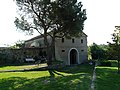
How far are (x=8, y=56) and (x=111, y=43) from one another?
22.7 meters

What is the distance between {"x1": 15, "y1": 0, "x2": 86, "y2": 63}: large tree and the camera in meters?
36.7

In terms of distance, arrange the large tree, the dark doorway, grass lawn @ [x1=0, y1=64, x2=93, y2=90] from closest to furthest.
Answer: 1. grass lawn @ [x1=0, y1=64, x2=93, y2=90]
2. the large tree
3. the dark doorway

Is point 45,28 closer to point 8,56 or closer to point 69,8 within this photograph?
point 69,8

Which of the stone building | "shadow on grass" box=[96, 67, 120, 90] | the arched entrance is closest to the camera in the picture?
"shadow on grass" box=[96, 67, 120, 90]

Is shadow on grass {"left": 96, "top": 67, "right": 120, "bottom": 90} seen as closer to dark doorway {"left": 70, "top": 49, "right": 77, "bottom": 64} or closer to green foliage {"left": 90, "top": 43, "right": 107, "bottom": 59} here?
dark doorway {"left": 70, "top": 49, "right": 77, "bottom": 64}

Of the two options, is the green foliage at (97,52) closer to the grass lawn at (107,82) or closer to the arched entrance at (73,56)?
the arched entrance at (73,56)

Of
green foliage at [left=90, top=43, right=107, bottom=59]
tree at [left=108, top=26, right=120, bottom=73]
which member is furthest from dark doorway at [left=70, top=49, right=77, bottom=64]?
tree at [left=108, top=26, right=120, bottom=73]

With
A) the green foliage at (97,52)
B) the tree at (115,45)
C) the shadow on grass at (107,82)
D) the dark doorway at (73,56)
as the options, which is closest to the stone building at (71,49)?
the dark doorway at (73,56)

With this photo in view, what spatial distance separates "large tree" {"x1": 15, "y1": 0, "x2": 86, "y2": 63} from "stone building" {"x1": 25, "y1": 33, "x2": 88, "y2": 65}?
6.74 metres

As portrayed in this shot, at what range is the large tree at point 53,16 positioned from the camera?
120ft

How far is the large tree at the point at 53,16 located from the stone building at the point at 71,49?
22.1 ft

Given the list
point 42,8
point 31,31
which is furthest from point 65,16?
point 31,31

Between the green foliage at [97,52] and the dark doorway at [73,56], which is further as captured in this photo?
the green foliage at [97,52]

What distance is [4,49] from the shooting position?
140 ft
